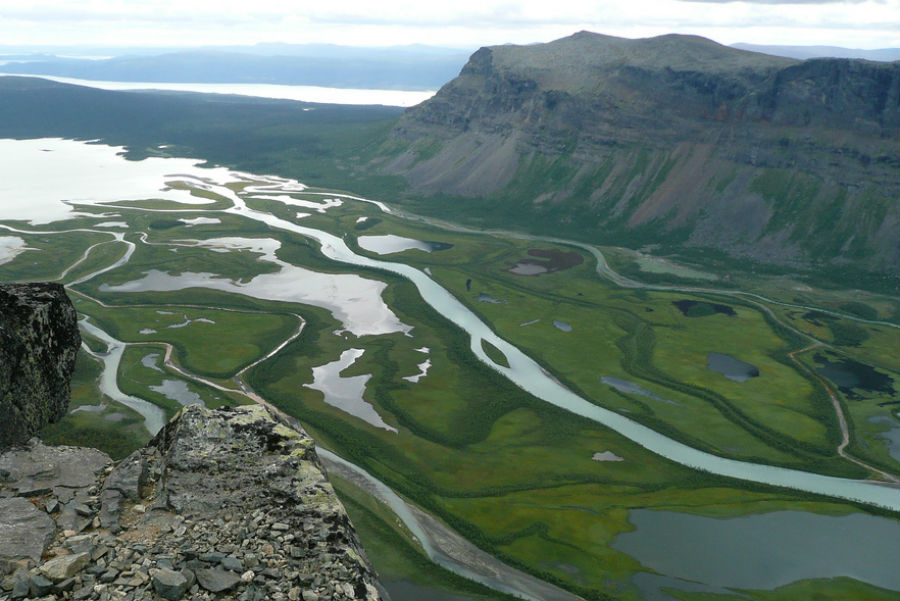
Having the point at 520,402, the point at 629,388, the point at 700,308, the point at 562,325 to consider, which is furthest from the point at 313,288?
the point at 700,308

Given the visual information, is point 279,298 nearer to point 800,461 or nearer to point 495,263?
point 495,263

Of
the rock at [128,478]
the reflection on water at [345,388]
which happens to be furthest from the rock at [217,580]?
the reflection on water at [345,388]

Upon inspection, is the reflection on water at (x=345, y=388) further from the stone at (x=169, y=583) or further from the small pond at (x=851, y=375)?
the stone at (x=169, y=583)

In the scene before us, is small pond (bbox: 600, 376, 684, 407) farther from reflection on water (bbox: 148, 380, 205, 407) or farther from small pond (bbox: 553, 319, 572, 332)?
reflection on water (bbox: 148, 380, 205, 407)

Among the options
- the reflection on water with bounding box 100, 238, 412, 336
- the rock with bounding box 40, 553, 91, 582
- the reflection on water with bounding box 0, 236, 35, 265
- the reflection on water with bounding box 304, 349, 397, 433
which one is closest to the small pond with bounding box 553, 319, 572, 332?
the reflection on water with bounding box 100, 238, 412, 336

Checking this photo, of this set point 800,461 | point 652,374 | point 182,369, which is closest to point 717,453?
point 800,461
